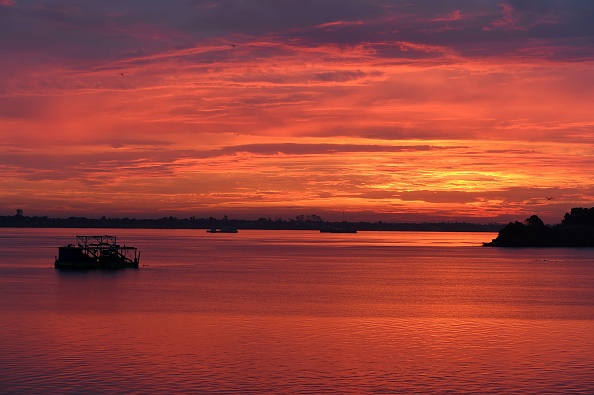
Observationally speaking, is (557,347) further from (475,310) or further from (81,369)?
(81,369)

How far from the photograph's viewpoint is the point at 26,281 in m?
104

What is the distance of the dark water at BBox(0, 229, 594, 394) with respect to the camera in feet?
134

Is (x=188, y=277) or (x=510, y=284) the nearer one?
(x=510, y=284)

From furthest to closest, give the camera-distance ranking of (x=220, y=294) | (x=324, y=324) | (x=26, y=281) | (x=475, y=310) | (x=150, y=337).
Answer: (x=26, y=281) < (x=220, y=294) < (x=475, y=310) < (x=324, y=324) < (x=150, y=337)

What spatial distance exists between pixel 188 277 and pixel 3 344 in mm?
64758

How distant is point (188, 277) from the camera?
4528 inches

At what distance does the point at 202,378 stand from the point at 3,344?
53.2 feet

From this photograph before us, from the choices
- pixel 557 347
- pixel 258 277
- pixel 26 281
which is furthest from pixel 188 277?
pixel 557 347

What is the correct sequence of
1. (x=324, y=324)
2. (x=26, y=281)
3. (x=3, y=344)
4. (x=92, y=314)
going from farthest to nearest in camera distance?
(x=26, y=281) → (x=92, y=314) → (x=324, y=324) → (x=3, y=344)

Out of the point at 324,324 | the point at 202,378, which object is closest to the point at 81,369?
the point at 202,378

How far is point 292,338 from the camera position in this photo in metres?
54.9

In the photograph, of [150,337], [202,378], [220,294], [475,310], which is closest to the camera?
[202,378]

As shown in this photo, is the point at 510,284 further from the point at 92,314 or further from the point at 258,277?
the point at 92,314

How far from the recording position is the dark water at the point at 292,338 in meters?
40.8
